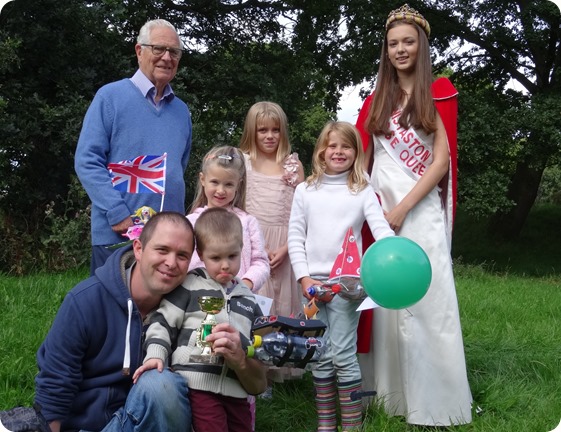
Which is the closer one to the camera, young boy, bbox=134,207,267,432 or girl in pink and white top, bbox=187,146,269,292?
young boy, bbox=134,207,267,432

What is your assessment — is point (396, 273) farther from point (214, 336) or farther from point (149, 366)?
point (149, 366)

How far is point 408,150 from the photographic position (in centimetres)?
367

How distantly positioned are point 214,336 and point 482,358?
2762 mm

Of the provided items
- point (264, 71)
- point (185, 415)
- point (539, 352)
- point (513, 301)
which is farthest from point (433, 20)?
point (185, 415)

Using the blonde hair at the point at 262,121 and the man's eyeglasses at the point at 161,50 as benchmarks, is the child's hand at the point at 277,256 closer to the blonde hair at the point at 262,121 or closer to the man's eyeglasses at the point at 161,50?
the blonde hair at the point at 262,121

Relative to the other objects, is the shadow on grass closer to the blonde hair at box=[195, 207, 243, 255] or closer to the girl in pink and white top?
the girl in pink and white top

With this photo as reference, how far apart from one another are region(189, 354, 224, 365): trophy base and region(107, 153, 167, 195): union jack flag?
1.01m

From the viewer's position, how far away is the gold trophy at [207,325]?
2576 millimetres

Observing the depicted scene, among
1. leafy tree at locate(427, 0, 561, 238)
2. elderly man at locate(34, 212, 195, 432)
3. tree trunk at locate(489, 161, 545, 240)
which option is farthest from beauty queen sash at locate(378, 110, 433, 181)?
tree trunk at locate(489, 161, 545, 240)

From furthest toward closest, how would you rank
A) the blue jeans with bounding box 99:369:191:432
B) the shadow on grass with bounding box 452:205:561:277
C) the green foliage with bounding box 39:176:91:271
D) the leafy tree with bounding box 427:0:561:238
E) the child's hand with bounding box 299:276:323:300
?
the shadow on grass with bounding box 452:205:561:277 → the leafy tree with bounding box 427:0:561:238 → the green foliage with bounding box 39:176:91:271 → the child's hand with bounding box 299:276:323:300 → the blue jeans with bounding box 99:369:191:432

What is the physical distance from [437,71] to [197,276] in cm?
1389

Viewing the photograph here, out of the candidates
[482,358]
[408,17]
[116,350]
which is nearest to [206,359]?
[116,350]

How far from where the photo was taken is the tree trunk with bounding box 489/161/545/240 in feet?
50.8

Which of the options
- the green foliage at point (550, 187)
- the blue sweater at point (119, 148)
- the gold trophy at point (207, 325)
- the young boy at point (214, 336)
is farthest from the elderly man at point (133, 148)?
the green foliage at point (550, 187)
